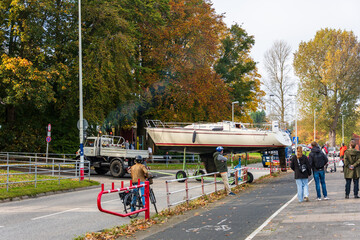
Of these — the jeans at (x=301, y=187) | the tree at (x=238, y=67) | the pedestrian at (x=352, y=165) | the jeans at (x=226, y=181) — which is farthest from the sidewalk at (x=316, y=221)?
the tree at (x=238, y=67)

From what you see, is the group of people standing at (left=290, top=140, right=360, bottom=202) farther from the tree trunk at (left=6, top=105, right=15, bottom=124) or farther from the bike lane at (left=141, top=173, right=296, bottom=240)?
the tree trunk at (left=6, top=105, right=15, bottom=124)

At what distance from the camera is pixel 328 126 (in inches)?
2365

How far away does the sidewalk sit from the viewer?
8.11 meters

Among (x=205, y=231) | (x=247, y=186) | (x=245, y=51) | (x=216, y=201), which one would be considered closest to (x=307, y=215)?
(x=205, y=231)

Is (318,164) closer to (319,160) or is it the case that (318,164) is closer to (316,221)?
(319,160)

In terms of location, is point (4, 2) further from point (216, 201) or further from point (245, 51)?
point (245, 51)

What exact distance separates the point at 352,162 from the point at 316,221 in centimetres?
458

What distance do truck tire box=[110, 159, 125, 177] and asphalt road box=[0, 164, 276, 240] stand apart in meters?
7.61

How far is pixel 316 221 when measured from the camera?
31.2ft

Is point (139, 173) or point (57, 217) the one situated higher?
point (139, 173)

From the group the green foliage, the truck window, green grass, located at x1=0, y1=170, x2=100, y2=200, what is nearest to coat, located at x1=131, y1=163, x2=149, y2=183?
green grass, located at x1=0, y1=170, x2=100, y2=200

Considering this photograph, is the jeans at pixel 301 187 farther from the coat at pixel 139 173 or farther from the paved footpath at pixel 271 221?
the coat at pixel 139 173

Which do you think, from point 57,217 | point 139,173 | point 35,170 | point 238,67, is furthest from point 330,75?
point 57,217

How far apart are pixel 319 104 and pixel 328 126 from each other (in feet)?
11.0
